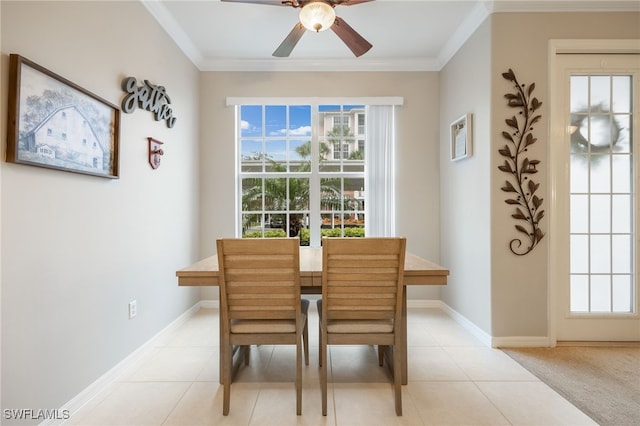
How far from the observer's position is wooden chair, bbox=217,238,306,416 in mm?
1563

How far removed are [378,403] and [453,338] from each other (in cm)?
127

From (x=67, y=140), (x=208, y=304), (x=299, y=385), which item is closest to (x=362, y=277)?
(x=299, y=385)

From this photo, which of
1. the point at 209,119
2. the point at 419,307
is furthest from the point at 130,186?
the point at 419,307

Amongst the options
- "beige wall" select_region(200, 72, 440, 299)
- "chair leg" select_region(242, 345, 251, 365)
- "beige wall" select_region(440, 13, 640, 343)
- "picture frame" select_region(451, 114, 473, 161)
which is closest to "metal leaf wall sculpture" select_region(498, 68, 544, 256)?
"beige wall" select_region(440, 13, 640, 343)

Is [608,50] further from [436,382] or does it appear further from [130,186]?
[130,186]

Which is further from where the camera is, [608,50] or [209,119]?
[209,119]

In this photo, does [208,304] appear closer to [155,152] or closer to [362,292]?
[155,152]

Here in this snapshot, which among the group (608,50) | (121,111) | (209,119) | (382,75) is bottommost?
(121,111)

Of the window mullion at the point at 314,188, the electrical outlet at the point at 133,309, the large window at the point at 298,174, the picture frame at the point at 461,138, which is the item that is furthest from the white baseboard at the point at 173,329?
the picture frame at the point at 461,138

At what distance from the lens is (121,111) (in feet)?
7.01

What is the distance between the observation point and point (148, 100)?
242cm

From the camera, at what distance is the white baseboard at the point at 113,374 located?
5.47ft

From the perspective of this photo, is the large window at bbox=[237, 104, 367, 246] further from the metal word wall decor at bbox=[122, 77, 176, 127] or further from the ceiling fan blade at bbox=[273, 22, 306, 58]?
the ceiling fan blade at bbox=[273, 22, 306, 58]

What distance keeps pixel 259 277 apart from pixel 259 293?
3.5 inches
